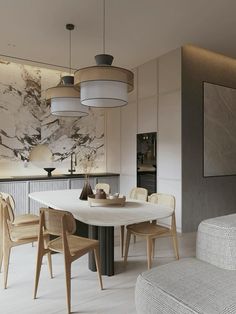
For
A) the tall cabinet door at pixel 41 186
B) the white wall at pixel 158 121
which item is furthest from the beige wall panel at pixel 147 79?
the tall cabinet door at pixel 41 186

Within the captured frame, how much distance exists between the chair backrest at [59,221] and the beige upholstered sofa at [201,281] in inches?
37.8

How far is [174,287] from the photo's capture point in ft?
4.54

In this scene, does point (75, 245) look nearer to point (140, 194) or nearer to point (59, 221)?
point (59, 221)

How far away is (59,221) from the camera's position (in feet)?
7.72

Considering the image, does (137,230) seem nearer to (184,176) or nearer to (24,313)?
(24,313)

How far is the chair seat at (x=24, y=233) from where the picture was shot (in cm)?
277

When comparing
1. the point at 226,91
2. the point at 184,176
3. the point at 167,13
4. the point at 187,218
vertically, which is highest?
the point at 167,13

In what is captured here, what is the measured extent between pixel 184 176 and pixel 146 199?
1187mm

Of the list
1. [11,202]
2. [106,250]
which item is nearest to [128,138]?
[11,202]

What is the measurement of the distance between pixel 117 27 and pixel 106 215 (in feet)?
8.48

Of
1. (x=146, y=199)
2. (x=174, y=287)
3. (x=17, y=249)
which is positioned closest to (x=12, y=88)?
(x=17, y=249)

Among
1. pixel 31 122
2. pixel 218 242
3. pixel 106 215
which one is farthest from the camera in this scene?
pixel 31 122

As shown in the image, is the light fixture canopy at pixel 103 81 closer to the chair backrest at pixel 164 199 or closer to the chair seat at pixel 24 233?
the chair backrest at pixel 164 199

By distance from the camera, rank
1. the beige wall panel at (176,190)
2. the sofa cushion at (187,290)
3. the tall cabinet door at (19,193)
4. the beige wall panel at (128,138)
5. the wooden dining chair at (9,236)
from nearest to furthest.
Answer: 1. the sofa cushion at (187,290)
2. the wooden dining chair at (9,236)
3. the beige wall panel at (176,190)
4. the tall cabinet door at (19,193)
5. the beige wall panel at (128,138)
